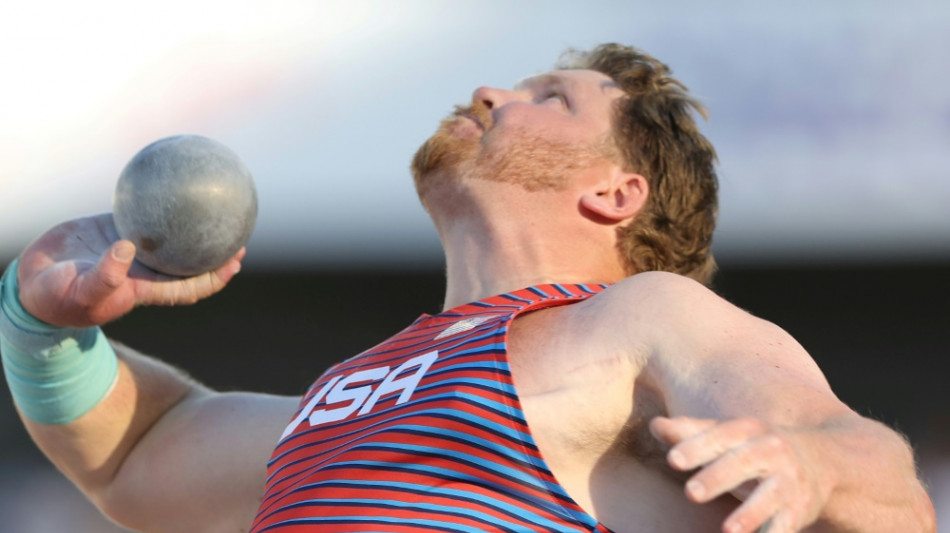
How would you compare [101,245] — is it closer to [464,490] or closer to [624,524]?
[464,490]

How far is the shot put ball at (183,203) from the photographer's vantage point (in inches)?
108

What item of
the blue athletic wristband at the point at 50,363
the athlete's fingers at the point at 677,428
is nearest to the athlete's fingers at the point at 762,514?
the athlete's fingers at the point at 677,428

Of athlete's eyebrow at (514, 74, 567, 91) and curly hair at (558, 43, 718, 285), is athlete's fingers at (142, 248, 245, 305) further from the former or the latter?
curly hair at (558, 43, 718, 285)

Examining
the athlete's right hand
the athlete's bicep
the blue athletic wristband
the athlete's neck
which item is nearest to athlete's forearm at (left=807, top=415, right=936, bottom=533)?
the athlete's neck

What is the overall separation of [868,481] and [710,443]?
0.38 metres

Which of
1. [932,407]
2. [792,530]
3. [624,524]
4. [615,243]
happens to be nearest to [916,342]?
[932,407]

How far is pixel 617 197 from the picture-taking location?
10.2 ft

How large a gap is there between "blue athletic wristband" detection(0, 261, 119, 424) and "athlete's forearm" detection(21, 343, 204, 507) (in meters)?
0.03

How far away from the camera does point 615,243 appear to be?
3.09 m

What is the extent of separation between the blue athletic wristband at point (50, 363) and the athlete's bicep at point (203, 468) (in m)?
0.23

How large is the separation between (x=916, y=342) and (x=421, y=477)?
513 cm

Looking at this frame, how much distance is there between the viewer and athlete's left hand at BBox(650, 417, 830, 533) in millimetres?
1512

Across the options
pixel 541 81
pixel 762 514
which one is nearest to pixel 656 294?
pixel 762 514

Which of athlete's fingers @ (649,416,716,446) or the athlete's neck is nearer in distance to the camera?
athlete's fingers @ (649,416,716,446)
